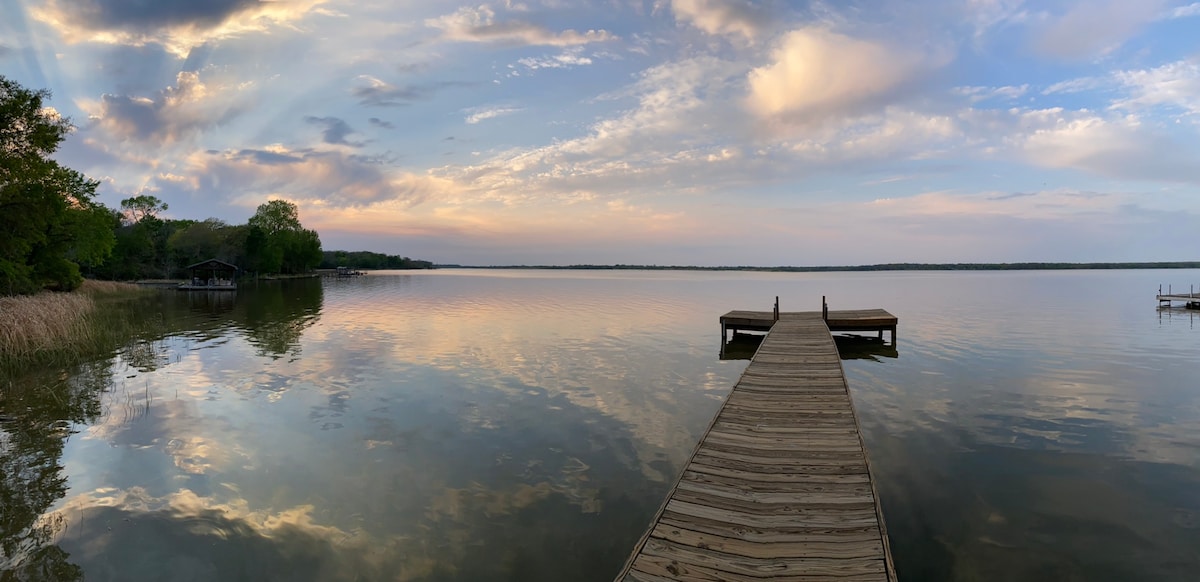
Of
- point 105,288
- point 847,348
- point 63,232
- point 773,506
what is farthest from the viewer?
point 105,288

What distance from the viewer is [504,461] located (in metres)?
9.45

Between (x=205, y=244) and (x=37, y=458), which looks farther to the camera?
(x=205, y=244)

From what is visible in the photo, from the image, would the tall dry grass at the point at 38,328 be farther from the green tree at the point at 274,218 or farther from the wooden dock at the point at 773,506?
the green tree at the point at 274,218

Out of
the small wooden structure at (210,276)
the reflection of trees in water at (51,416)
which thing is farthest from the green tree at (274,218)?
the reflection of trees in water at (51,416)

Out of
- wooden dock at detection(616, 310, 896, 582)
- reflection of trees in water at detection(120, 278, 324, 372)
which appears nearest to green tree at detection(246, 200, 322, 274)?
reflection of trees in water at detection(120, 278, 324, 372)

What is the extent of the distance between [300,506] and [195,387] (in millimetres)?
9733

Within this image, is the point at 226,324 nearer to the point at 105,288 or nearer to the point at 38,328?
the point at 38,328

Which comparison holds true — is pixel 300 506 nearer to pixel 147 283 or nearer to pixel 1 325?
pixel 1 325

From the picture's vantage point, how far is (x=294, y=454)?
388 inches

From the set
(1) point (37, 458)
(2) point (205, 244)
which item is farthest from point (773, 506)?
A: (2) point (205, 244)

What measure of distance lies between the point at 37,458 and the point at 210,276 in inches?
2825

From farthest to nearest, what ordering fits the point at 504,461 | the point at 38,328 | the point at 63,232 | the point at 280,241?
the point at 280,241
the point at 63,232
the point at 38,328
the point at 504,461

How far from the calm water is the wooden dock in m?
1.02

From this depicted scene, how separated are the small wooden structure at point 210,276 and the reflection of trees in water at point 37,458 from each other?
181 feet
